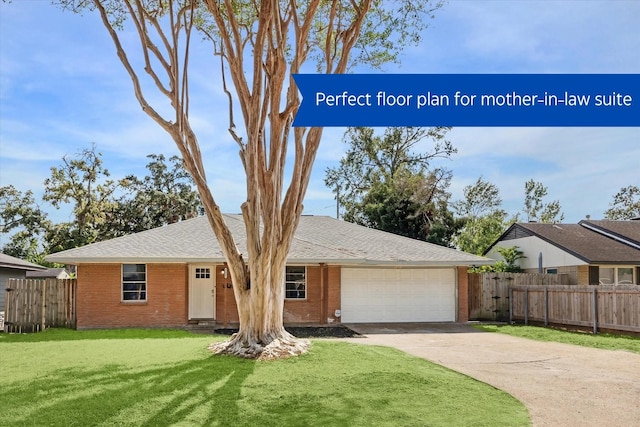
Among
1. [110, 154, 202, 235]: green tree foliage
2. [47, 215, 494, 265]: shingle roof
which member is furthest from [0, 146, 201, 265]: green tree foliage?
[47, 215, 494, 265]: shingle roof

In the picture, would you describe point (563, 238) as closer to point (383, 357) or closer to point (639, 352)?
point (639, 352)

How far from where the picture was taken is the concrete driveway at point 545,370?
8.29 m

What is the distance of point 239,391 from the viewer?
909 centimetres

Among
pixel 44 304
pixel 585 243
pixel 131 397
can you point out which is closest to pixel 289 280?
pixel 44 304

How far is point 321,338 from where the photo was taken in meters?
16.7

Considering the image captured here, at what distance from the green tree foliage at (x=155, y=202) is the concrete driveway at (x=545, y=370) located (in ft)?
87.6

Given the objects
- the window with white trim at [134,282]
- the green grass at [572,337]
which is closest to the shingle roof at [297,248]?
the window with white trim at [134,282]

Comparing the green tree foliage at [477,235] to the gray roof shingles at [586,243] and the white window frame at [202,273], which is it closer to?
the gray roof shingles at [586,243]

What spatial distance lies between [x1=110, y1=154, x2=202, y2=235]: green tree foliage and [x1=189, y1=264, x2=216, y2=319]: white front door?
21855 mm

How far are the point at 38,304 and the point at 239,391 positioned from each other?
39.9 feet

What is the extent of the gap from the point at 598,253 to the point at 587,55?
14.6 metres

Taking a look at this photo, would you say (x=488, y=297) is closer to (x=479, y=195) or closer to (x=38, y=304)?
(x=38, y=304)

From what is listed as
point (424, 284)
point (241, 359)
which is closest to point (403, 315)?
point (424, 284)

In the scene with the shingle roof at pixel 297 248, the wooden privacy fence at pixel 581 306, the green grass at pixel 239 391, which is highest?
the shingle roof at pixel 297 248
